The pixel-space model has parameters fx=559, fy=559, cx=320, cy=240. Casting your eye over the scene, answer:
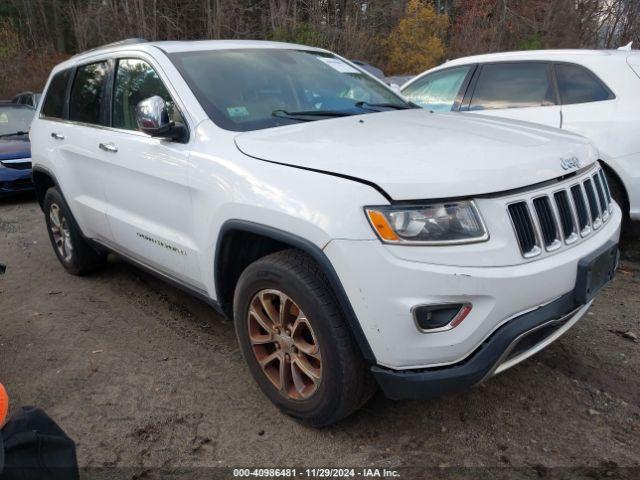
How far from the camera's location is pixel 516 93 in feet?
17.1

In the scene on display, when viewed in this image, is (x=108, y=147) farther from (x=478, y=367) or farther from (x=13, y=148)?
(x=13, y=148)

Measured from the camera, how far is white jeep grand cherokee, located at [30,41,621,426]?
2139 millimetres

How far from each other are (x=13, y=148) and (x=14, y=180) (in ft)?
1.80

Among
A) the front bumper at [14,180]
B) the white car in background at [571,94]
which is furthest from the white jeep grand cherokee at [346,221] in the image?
the front bumper at [14,180]

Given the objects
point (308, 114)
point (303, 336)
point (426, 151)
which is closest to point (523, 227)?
point (426, 151)

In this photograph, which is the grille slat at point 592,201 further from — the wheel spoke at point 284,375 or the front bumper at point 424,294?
the wheel spoke at point 284,375

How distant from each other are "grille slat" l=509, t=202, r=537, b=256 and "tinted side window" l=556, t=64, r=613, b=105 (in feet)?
9.72

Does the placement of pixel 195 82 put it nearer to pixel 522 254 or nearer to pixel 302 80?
pixel 302 80

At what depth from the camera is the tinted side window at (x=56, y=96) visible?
4.70 meters

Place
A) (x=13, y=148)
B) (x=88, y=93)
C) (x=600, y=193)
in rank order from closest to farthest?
(x=600, y=193) → (x=88, y=93) → (x=13, y=148)

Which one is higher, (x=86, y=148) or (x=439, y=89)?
(x=439, y=89)

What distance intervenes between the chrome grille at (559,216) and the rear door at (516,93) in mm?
2330

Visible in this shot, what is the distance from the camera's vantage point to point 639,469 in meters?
2.34

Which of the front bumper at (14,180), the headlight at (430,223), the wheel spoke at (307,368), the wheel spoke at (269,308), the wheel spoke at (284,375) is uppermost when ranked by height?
the headlight at (430,223)
